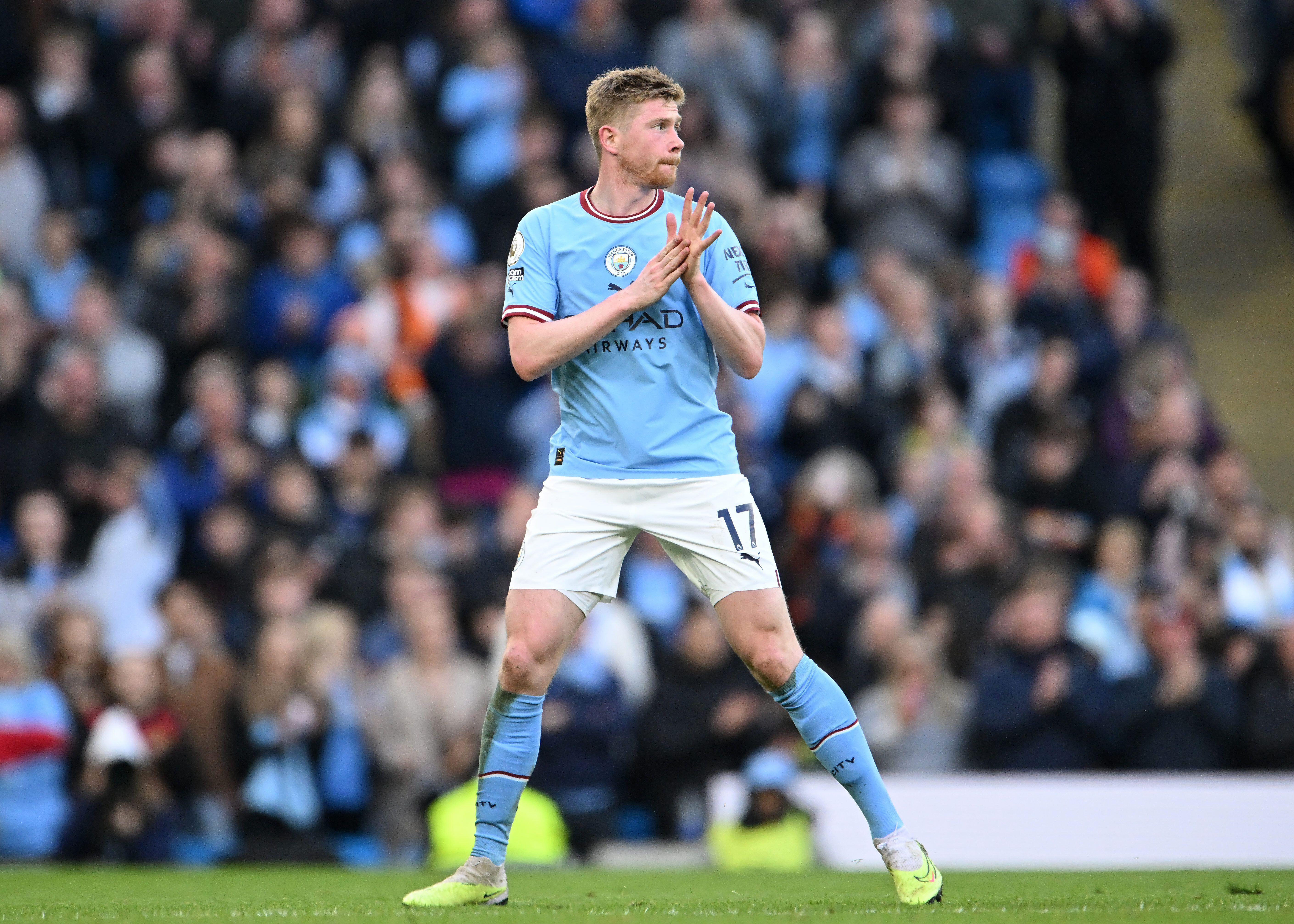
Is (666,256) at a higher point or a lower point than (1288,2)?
lower

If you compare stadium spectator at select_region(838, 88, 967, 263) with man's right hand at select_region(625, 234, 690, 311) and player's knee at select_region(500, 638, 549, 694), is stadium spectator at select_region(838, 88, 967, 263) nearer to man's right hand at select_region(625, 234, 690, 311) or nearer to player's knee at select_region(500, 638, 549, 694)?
man's right hand at select_region(625, 234, 690, 311)

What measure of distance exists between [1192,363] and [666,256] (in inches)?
401

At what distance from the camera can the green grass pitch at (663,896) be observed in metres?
5.90

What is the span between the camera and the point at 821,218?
49.0 feet

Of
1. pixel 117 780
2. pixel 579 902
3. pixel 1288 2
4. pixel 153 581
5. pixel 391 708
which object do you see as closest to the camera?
pixel 579 902

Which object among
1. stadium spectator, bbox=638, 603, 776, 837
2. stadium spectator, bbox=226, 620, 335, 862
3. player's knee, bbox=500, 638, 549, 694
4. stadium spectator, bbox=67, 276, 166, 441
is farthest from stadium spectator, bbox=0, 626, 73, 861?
player's knee, bbox=500, 638, 549, 694

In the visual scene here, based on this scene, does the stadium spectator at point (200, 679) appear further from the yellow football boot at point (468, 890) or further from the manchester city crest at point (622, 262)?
the manchester city crest at point (622, 262)

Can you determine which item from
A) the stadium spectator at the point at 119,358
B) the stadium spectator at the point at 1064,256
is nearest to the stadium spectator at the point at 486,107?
the stadium spectator at the point at 119,358

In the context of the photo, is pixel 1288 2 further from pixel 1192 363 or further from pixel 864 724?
pixel 864 724

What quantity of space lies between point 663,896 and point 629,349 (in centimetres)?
206

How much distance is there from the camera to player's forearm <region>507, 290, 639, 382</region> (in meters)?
6.03

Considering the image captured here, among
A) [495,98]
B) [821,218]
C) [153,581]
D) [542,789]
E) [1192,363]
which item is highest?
[495,98]

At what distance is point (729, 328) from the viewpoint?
6062mm

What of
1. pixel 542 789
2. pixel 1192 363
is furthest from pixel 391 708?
pixel 1192 363
